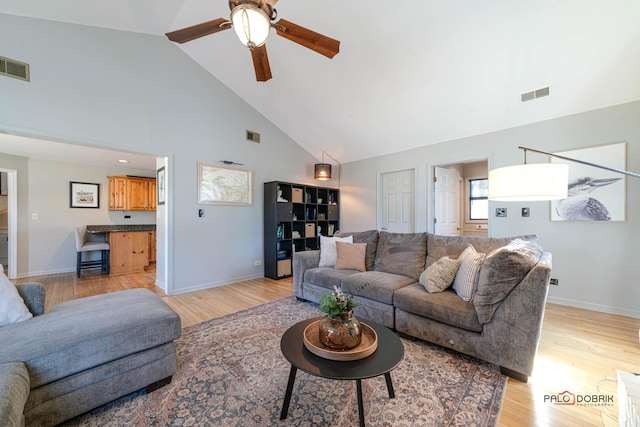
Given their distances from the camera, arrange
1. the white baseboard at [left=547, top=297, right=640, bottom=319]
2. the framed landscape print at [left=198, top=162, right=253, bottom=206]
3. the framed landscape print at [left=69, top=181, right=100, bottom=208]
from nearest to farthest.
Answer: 1. the white baseboard at [left=547, top=297, right=640, bottom=319]
2. the framed landscape print at [left=198, top=162, right=253, bottom=206]
3. the framed landscape print at [left=69, top=181, right=100, bottom=208]

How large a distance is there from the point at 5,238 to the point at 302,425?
279 inches

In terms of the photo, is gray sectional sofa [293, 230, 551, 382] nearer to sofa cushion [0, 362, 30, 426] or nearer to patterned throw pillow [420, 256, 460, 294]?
patterned throw pillow [420, 256, 460, 294]

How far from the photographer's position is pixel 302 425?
136 cm

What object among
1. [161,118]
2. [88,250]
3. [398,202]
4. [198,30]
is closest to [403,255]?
[398,202]

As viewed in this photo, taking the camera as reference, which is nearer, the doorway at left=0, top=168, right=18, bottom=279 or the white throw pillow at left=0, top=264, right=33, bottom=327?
the white throw pillow at left=0, top=264, right=33, bottom=327

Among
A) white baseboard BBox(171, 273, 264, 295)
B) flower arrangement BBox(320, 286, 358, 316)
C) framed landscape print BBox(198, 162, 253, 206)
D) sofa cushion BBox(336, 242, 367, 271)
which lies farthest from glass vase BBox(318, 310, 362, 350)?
framed landscape print BBox(198, 162, 253, 206)

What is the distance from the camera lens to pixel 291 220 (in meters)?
4.62

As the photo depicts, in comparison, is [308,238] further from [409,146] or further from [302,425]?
[302,425]

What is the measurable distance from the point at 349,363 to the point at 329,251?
6.70ft

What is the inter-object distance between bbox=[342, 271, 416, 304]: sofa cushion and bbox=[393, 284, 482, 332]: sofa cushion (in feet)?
0.31

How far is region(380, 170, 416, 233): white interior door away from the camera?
178 inches

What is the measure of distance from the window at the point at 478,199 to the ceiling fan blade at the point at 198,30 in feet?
18.4

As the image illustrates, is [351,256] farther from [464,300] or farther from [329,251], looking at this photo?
[464,300]

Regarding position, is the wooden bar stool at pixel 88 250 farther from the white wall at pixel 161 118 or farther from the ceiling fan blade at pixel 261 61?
the ceiling fan blade at pixel 261 61
